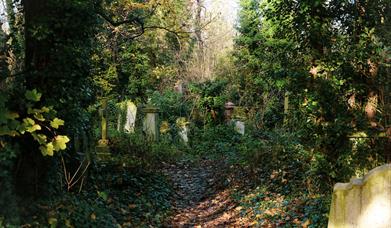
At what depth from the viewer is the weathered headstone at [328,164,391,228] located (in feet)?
8.36

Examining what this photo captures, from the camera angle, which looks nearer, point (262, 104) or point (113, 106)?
point (113, 106)

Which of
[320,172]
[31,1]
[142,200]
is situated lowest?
[142,200]

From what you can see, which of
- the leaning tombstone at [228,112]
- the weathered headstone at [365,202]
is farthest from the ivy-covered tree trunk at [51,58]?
the leaning tombstone at [228,112]

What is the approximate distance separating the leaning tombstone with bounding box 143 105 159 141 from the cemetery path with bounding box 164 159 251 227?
1.75 m

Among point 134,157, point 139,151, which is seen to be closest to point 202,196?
point 134,157

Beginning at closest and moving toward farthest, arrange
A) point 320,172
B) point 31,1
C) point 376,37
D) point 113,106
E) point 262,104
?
1. point 31,1
2. point 376,37
3. point 320,172
4. point 113,106
5. point 262,104

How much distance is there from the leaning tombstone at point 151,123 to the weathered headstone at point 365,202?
12.0m

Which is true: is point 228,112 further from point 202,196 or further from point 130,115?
point 202,196

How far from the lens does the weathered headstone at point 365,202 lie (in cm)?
255

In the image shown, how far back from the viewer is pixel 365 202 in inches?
103

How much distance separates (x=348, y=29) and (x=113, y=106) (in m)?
11.7

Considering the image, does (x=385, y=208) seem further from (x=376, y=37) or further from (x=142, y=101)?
(x=142, y=101)

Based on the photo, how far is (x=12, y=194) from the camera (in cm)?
492

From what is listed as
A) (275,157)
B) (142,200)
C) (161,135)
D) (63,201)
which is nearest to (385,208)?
(63,201)
